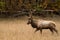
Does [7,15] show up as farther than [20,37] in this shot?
Yes

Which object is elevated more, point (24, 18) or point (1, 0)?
point (1, 0)

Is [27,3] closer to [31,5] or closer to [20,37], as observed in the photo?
[31,5]

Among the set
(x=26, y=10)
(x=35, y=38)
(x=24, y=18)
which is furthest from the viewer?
(x=26, y=10)

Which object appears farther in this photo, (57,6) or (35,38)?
(57,6)

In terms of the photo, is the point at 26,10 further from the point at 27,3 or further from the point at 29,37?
the point at 29,37

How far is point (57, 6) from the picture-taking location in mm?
16891

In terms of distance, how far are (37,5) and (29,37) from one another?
807 centimetres

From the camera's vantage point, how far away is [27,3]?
16.8 m

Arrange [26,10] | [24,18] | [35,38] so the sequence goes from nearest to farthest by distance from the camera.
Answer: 1. [35,38]
2. [24,18]
3. [26,10]

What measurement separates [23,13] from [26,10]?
40 centimetres

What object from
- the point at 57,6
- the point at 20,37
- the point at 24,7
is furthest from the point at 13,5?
the point at 20,37

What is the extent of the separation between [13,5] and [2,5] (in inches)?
38.0

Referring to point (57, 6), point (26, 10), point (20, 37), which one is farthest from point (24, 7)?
point (20, 37)

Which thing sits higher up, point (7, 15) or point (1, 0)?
point (1, 0)
